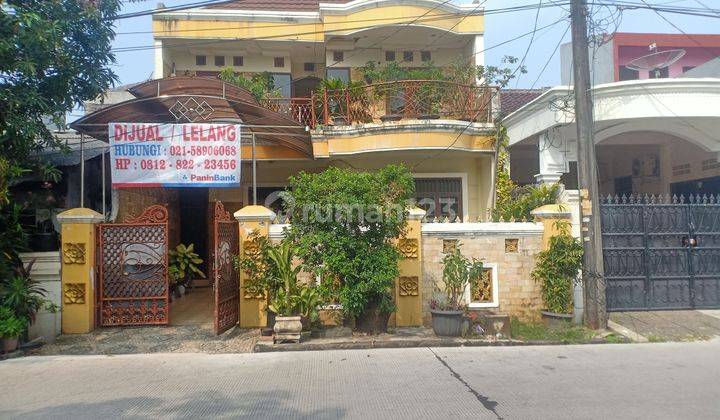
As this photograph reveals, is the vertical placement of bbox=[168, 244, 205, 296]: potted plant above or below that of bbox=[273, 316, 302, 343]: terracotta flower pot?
above

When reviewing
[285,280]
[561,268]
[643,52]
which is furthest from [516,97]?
[643,52]

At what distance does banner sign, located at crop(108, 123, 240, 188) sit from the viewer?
27.4 feet

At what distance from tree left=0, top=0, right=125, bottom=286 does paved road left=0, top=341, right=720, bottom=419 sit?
2649 millimetres

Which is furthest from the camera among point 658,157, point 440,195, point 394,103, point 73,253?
point 658,157

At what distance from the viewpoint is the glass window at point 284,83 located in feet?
42.5

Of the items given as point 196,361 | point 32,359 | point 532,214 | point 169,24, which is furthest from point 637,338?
point 169,24

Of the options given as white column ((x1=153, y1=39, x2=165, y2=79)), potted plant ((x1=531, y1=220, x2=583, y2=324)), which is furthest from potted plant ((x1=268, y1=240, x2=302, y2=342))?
white column ((x1=153, y1=39, x2=165, y2=79))

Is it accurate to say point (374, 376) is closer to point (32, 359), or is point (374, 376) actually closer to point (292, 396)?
point (292, 396)

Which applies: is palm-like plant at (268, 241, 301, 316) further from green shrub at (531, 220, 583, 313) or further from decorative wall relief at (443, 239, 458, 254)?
green shrub at (531, 220, 583, 313)

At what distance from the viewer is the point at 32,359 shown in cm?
658

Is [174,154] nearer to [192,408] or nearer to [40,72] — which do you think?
[40,72]

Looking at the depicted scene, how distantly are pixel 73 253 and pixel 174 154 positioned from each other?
224cm

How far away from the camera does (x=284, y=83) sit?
13.1m

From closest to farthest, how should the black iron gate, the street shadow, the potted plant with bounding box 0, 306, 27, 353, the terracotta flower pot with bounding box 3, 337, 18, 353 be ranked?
the street shadow
the potted plant with bounding box 0, 306, 27, 353
the terracotta flower pot with bounding box 3, 337, 18, 353
the black iron gate
